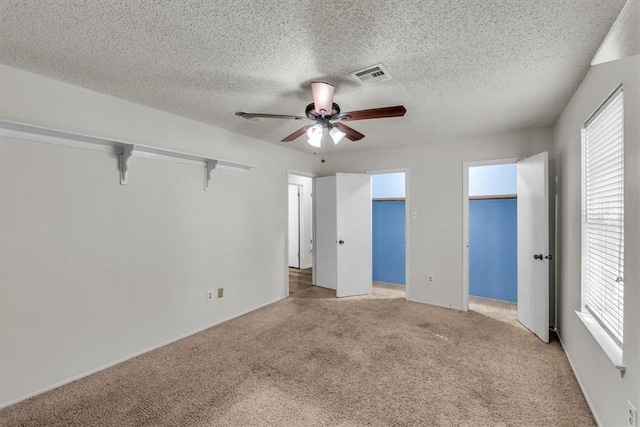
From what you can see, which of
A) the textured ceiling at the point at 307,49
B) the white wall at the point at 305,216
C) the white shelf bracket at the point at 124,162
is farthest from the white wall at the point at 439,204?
the white shelf bracket at the point at 124,162

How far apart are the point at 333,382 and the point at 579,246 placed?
2162 mm

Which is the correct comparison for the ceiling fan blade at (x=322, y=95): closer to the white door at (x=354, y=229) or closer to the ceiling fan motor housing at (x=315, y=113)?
the ceiling fan motor housing at (x=315, y=113)

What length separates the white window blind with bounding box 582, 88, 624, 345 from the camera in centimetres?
160

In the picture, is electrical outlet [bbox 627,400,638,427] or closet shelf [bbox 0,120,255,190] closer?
electrical outlet [bbox 627,400,638,427]

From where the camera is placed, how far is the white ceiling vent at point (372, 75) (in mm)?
1958

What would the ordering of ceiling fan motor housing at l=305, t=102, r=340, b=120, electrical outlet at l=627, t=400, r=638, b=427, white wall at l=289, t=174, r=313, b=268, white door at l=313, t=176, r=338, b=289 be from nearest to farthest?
electrical outlet at l=627, t=400, r=638, b=427 → ceiling fan motor housing at l=305, t=102, r=340, b=120 → white door at l=313, t=176, r=338, b=289 → white wall at l=289, t=174, r=313, b=268

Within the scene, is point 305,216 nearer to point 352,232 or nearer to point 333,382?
point 352,232

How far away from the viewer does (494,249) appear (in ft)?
13.7

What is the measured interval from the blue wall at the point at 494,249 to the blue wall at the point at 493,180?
15 centimetres

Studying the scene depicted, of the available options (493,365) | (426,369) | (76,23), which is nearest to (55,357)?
(76,23)

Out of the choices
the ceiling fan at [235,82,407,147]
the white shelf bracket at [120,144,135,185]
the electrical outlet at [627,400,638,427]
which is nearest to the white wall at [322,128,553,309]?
the ceiling fan at [235,82,407,147]

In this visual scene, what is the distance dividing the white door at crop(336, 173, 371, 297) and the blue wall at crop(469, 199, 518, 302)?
1578 mm

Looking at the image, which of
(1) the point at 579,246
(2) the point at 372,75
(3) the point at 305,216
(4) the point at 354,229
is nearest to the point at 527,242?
(1) the point at 579,246

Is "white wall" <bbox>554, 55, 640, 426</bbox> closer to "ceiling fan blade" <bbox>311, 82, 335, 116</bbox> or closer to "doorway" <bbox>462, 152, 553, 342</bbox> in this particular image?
"doorway" <bbox>462, 152, 553, 342</bbox>
